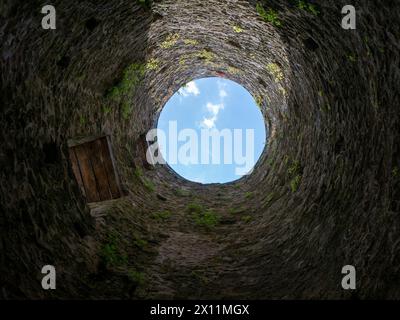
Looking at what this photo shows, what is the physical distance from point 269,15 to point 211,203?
16.0 ft

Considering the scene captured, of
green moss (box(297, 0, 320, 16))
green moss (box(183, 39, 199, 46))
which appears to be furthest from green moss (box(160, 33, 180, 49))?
green moss (box(297, 0, 320, 16))

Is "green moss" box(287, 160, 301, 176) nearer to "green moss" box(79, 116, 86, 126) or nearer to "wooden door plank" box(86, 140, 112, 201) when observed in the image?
"wooden door plank" box(86, 140, 112, 201)

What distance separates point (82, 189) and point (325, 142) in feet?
13.3

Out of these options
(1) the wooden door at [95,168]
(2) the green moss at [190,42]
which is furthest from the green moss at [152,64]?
(1) the wooden door at [95,168]

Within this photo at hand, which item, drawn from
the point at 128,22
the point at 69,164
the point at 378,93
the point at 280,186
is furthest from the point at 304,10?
the point at 69,164

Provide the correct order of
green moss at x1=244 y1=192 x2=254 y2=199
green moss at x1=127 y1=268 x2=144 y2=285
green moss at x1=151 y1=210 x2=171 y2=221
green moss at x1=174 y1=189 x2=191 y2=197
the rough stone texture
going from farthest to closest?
1. green moss at x1=174 y1=189 x2=191 y2=197
2. green moss at x1=244 y1=192 x2=254 y2=199
3. green moss at x1=151 y1=210 x2=171 y2=221
4. green moss at x1=127 y1=268 x2=144 y2=285
5. the rough stone texture

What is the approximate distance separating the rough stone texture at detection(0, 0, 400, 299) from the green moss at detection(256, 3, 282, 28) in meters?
0.12

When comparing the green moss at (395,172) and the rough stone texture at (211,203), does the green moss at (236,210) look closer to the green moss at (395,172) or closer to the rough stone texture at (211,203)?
the rough stone texture at (211,203)

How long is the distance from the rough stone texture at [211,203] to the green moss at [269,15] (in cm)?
12

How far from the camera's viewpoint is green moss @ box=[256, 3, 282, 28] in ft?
21.2

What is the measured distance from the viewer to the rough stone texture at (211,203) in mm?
4551

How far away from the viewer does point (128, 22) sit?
708cm

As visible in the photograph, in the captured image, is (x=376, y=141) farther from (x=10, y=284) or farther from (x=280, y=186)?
(x=10, y=284)

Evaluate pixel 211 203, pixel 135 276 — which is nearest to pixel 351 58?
pixel 135 276
